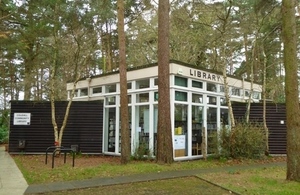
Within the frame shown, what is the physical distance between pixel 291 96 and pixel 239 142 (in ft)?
13.6

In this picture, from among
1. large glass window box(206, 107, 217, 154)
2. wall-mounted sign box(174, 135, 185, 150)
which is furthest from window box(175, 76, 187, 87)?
wall-mounted sign box(174, 135, 185, 150)

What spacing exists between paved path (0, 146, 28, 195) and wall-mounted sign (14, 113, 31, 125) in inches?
145

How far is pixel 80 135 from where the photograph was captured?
13.3 metres

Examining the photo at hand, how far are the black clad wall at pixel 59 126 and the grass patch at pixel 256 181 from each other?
6761mm

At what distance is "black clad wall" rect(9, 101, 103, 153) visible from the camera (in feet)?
43.0

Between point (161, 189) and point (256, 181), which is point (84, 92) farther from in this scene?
point (256, 181)

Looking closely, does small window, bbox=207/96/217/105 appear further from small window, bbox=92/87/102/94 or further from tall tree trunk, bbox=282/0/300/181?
tall tree trunk, bbox=282/0/300/181

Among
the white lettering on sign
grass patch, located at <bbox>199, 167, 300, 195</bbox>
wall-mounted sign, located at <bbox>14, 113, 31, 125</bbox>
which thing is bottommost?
grass patch, located at <bbox>199, 167, 300, 195</bbox>

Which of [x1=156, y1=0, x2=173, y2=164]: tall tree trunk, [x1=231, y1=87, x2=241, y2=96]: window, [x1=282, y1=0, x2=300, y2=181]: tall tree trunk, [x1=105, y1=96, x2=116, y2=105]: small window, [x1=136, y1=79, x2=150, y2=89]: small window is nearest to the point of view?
[x1=282, y1=0, x2=300, y2=181]: tall tree trunk

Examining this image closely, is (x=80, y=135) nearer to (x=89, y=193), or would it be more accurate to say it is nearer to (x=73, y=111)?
(x=73, y=111)

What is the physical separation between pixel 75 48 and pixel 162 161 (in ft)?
21.1

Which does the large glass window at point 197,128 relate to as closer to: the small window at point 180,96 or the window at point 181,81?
the small window at point 180,96

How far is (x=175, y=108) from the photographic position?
35.7 ft

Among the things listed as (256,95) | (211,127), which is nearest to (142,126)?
(211,127)
